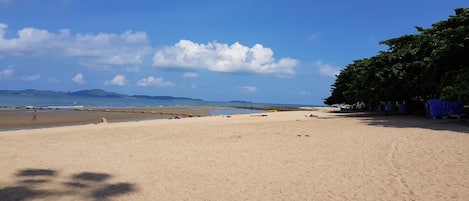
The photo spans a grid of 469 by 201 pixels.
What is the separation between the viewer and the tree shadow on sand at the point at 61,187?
6129 mm

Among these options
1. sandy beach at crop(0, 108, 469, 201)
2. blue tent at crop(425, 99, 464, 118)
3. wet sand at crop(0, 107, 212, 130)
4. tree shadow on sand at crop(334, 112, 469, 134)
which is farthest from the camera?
wet sand at crop(0, 107, 212, 130)

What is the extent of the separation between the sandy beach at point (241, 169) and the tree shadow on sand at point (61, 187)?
0.06 feet

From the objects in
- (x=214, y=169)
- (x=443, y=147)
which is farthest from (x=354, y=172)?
(x=443, y=147)

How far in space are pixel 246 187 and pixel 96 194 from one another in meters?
2.66

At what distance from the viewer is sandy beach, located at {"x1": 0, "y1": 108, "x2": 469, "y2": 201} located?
6258 millimetres

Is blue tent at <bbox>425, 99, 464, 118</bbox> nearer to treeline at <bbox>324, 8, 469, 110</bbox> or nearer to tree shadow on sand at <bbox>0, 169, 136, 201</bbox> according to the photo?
treeline at <bbox>324, 8, 469, 110</bbox>

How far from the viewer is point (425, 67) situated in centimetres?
2320

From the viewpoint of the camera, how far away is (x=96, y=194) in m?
6.24

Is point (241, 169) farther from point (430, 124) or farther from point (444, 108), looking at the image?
point (444, 108)

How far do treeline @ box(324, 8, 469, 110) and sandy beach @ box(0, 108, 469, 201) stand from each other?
770 cm

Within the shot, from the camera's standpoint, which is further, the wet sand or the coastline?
the wet sand

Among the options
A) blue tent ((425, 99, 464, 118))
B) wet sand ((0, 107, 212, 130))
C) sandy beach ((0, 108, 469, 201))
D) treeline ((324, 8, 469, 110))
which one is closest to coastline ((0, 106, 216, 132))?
wet sand ((0, 107, 212, 130))

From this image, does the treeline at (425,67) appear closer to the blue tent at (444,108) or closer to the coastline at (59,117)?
the blue tent at (444,108)

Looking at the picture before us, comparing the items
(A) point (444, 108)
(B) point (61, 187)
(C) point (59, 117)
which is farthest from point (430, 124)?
(C) point (59, 117)
